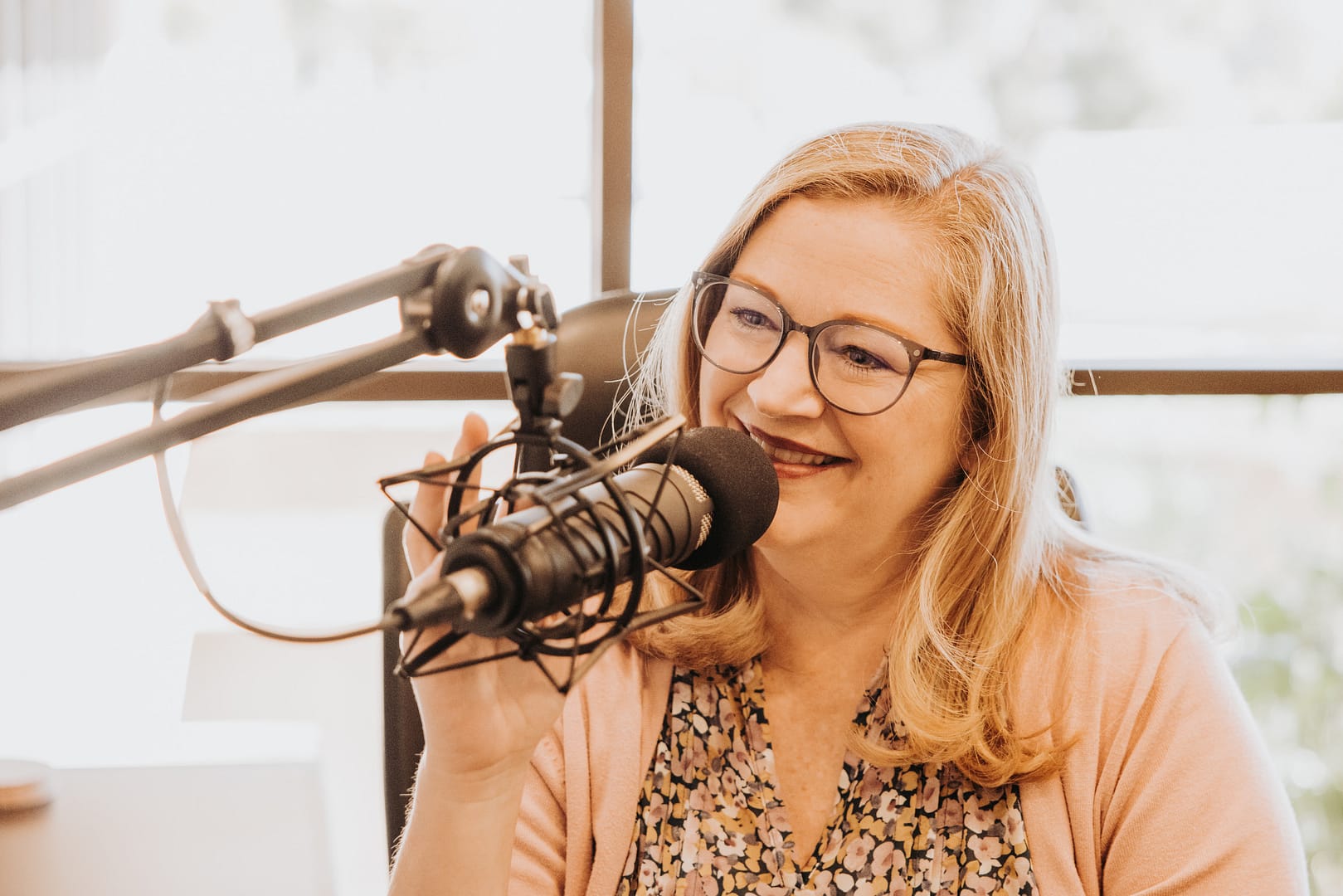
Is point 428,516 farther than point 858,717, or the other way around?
point 858,717

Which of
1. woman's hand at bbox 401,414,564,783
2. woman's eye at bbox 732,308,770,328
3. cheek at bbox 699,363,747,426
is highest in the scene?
woman's eye at bbox 732,308,770,328

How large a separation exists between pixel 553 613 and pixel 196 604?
2.05 m

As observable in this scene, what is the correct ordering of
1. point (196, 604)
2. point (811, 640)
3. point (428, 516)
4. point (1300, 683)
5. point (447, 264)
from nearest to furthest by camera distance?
1. point (447, 264)
2. point (428, 516)
3. point (811, 640)
4. point (196, 604)
5. point (1300, 683)

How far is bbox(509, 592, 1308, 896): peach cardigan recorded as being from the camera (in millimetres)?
1167

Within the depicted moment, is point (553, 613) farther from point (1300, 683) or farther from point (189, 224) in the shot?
point (1300, 683)

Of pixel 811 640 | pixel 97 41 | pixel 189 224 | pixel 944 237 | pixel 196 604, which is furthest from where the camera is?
pixel 196 604

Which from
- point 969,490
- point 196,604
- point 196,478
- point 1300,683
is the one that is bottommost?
point 1300,683

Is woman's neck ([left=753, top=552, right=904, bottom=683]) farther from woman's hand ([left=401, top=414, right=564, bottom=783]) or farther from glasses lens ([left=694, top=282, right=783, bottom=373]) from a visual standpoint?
woman's hand ([left=401, top=414, right=564, bottom=783])

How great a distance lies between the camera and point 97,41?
2.08 m

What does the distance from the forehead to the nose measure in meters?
0.04

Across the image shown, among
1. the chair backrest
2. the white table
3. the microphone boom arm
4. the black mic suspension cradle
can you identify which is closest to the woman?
the chair backrest

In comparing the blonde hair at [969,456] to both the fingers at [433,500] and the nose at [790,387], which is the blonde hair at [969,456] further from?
the fingers at [433,500]

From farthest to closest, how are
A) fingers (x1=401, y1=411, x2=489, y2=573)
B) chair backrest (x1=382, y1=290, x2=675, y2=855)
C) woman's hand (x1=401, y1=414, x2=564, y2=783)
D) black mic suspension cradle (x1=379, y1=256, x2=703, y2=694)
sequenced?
chair backrest (x1=382, y1=290, x2=675, y2=855), woman's hand (x1=401, y1=414, x2=564, y2=783), fingers (x1=401, y1=411, x2=489, y2=573), black mic suspension cradle (x1=379, y1=256, x2=703, y2=694)

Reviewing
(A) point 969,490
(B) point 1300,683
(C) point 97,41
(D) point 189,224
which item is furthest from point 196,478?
(B) point 1300,683
